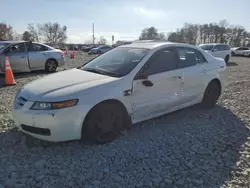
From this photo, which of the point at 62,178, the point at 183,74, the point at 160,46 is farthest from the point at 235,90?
Answer: the point at 62,178

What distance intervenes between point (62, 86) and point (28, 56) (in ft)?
22.4

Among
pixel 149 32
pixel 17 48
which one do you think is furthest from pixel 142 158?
pixel 149 32

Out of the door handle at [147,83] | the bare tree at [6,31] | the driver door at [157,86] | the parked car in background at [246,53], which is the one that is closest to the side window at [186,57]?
the driver door at [157,86]

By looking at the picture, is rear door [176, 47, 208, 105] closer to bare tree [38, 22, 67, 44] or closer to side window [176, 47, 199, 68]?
side window [176, 47, 199, 68]

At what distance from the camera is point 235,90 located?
23.5 feet

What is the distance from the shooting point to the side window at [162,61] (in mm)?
3987

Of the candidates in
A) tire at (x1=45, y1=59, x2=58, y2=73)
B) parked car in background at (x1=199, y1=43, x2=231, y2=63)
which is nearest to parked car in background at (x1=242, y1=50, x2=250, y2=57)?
parked car in background at (x1=199, y1=43, x2=231, y2=63)

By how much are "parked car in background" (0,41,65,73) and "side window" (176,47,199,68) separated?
689cm

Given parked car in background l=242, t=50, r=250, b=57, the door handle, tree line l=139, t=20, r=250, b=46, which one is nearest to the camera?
the door handle

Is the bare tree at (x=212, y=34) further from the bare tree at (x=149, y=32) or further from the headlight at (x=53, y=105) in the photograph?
the headlight at (x=53, y=105)

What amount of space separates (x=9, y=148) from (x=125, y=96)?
71.3 inches

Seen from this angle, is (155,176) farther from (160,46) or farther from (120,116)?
(160,46)

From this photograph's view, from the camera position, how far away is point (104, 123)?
350cm

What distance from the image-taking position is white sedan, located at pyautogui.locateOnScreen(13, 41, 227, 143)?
125 inches
